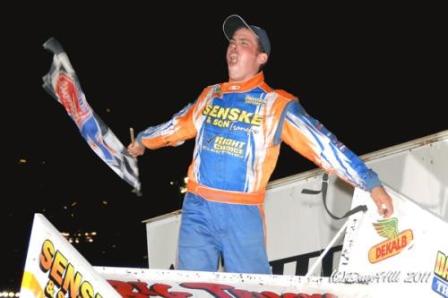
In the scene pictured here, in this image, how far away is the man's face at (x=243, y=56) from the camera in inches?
157

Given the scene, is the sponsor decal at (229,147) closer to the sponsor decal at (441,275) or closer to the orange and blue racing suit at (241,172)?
the orange and blue racing suit at (241,172)

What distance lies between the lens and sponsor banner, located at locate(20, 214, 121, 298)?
8.86 ft

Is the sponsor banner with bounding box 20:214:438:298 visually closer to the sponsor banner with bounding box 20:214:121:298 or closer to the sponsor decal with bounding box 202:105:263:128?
the sponsor banner with bounding box 20:214:121:298

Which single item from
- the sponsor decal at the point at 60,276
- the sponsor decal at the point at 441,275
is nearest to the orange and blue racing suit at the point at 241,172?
the sponsor decal at the point at 441,275

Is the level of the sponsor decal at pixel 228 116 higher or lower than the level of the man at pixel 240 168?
higher

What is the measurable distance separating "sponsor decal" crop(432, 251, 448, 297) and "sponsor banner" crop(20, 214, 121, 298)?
4.42ft

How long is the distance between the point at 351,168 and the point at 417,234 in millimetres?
531

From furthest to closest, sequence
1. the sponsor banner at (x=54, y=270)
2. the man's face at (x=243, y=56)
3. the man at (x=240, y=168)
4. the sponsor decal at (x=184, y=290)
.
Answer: the man's face at (x=243, y=56) < the man at (x=240, y=168) < the sponsor decal at (x=184, y=290) < the sponsor banner at (x=54, y=270)

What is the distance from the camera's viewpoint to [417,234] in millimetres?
3252

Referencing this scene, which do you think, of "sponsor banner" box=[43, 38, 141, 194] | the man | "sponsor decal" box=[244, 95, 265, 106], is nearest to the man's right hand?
"sponsor banner" box=[43, 38, 141, 194]

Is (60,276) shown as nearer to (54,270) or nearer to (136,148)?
(54,270)

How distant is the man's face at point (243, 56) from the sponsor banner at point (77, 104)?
2.37ft

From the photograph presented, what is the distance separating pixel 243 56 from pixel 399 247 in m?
1.27

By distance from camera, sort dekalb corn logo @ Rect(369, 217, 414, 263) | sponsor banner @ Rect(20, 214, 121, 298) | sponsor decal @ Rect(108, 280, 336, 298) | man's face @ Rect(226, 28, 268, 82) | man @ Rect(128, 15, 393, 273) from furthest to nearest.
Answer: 1. man's face @ Rect(226, 28, 268, 82)
2. man @ Rect(128, 15, 393, 273)
3. dekalb corn logo @ Rect(369, 217, 414, 263)
4. sponsor decal @ Rect(108, 280, 336, 298)
5. sponsor banner @ Rect(20, 214, 121, 298)
